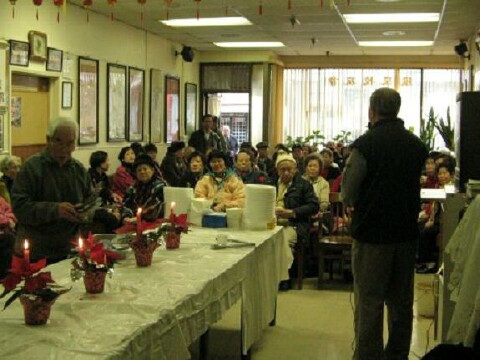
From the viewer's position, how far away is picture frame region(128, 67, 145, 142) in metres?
9.65

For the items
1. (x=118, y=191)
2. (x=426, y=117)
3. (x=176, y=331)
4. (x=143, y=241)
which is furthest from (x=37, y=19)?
(x=426, y=117)

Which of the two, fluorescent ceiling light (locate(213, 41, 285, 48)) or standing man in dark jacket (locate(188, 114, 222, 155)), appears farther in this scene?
fluorescent ceiling light (locate(213, 41, 285, 48))

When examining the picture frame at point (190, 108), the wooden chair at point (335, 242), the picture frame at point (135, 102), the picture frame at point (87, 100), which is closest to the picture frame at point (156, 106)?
the picture frame at point (135, 102)

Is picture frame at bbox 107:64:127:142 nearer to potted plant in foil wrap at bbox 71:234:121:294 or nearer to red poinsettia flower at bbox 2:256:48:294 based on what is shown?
potted plant in foil wrap at bbox 71:234:121:294

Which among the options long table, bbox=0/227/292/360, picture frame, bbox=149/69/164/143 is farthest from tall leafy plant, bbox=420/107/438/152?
long table, bbox=0/227/292/360

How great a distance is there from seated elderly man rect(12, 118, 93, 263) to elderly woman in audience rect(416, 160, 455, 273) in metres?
4.64

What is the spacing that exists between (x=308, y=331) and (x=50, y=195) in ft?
7.47

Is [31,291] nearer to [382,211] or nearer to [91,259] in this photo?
[91,259]

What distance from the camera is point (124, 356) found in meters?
2.14

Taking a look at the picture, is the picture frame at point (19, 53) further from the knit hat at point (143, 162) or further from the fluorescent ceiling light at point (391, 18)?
the fluorescent ceiling light at point (391, 18)

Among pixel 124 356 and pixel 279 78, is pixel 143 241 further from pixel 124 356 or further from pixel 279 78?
pixel 279 78

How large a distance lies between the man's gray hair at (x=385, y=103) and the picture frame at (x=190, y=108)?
344 inches

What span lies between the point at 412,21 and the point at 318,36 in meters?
1.89

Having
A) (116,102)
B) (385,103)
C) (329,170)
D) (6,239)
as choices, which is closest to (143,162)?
(6,239)
